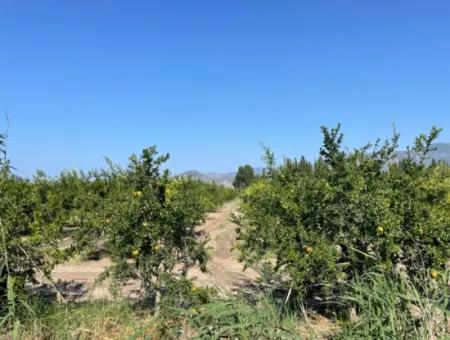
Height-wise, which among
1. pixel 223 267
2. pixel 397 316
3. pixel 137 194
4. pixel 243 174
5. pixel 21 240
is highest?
pixel 243 174

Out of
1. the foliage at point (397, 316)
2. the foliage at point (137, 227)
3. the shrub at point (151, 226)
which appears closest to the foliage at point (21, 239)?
the foliage at point (137, 227)

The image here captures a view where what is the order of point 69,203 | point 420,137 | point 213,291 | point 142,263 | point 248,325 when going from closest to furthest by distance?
point 248,325
point 213,291
point 142,263
point 420,137
point 69,203

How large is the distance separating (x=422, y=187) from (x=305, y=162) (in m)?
2.00

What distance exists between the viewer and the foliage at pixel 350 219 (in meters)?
5.50

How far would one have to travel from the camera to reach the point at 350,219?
5734 millimetres

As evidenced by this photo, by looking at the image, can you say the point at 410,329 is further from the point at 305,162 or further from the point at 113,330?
the point at 305,162

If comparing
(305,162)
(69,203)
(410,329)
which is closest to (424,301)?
(410,329)

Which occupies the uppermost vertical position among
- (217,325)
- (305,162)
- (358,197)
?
Result: (305,162)

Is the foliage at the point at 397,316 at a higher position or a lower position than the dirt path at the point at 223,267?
higher

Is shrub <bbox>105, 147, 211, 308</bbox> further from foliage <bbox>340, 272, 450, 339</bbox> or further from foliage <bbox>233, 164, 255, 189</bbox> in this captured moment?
foliage <bbox>233, 164, 255, 189</bbox>

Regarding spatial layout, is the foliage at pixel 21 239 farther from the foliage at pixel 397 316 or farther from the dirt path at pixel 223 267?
the foliage at pixel 397 316

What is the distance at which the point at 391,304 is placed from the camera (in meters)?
3.19

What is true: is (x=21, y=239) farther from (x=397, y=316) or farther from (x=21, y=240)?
(x=397, y=316)

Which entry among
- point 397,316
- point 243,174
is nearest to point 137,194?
point 397,316
